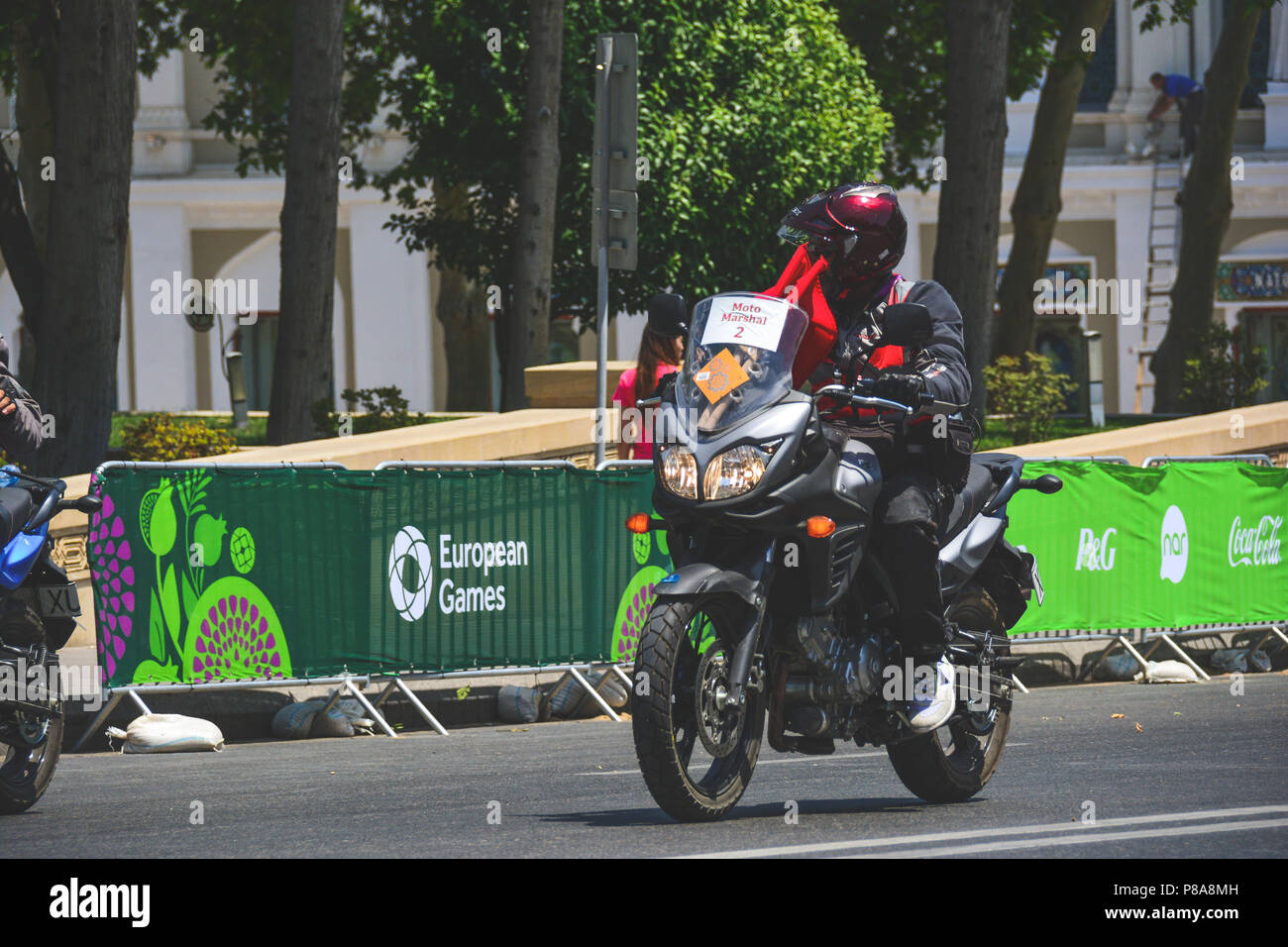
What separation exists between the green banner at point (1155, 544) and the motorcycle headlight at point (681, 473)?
7.82m

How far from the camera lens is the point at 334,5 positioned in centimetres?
1961

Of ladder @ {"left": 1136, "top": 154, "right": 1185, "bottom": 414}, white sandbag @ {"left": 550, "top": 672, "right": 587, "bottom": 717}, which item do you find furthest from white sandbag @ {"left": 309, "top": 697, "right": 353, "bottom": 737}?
ladder @ {"left": 1136, "top": 154, "right": 1185, "bottom": 414}

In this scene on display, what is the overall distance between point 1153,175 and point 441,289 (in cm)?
1410

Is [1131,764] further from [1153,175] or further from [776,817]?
[1153,175]

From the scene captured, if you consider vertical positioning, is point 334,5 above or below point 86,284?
above

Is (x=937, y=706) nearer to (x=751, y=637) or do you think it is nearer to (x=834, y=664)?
(x=834, y=664)

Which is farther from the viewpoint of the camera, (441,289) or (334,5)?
(441,289)

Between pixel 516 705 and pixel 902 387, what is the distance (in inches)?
237

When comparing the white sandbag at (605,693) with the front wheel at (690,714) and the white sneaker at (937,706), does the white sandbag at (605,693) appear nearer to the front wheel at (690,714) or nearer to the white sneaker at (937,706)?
the white sneaker at (937,706)

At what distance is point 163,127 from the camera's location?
39.6 meters

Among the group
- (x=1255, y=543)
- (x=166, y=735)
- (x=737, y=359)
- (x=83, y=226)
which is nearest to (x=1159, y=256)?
(x=1255, y=543)

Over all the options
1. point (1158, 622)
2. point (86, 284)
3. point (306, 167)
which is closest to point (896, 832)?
point (1158, 622)

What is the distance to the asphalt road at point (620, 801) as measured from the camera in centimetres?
658

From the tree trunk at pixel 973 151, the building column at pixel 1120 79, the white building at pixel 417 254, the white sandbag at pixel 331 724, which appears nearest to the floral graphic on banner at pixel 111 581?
the white sandbag at pixel 331 724
